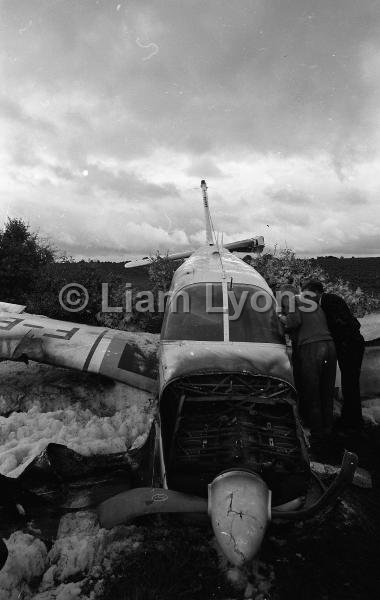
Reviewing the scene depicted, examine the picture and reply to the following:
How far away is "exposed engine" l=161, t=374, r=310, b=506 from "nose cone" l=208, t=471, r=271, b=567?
21 centimetres

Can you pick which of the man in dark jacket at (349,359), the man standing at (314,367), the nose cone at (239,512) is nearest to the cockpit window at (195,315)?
the man standing at (314,367)

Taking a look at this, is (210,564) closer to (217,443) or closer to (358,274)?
(217,443)

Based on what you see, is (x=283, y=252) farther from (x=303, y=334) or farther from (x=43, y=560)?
(x=43, y=560)

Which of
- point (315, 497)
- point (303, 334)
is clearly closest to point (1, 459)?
point (315, 497)

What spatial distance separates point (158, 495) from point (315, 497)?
6.62 feet

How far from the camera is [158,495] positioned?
3.51m

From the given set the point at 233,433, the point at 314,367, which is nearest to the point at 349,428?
the point at 314,367

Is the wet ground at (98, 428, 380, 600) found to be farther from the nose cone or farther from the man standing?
the man standing

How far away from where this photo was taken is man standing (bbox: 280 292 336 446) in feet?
19.8

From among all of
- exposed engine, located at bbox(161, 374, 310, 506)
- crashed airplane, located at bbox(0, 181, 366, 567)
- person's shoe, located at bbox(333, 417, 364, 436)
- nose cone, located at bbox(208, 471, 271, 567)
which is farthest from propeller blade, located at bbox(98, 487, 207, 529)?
person's shoe, located at bbox(333, 417, 364, 436)

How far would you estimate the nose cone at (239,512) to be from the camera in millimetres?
3047

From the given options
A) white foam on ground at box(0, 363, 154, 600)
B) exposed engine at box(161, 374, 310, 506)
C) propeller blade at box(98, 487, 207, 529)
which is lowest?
white foam on ground at box(0, 363, 154, 600)

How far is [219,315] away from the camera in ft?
18.3

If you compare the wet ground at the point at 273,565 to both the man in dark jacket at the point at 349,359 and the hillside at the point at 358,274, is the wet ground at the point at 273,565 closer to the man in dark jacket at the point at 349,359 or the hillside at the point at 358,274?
the man in dark jacket at the point at 349,359
